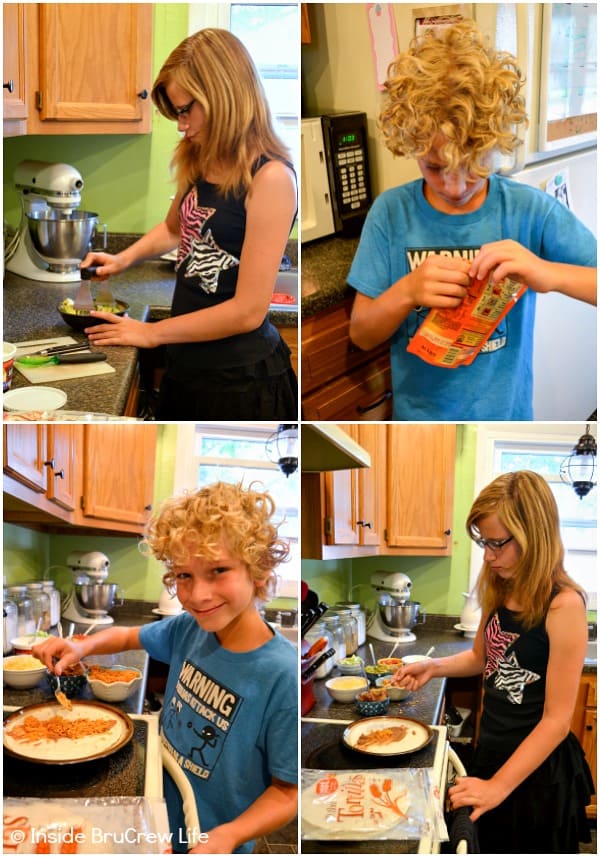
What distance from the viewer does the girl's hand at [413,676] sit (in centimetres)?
123

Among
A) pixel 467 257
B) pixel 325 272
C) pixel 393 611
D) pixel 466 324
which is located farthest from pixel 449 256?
pixel 393 611

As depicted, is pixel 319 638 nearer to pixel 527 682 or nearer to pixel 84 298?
pixel 527 682

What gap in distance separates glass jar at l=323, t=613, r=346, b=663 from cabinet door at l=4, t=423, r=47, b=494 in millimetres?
525

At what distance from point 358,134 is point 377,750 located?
0.98 metres

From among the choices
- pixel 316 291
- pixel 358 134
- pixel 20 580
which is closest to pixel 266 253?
pixel 316 291

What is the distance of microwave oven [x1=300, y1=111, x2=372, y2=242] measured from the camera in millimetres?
1286

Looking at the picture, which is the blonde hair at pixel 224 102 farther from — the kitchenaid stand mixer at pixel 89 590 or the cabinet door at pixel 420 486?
the kitchenaid stand mixer at pixel 89 590

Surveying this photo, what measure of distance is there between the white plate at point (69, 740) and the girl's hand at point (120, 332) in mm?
605

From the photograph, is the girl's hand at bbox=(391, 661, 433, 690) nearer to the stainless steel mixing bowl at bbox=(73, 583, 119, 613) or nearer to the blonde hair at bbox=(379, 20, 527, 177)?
the stainless steel mixing bowl at bbox=(73, 583, 119, 613)

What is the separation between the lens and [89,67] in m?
1.58

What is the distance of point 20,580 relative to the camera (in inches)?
53.9

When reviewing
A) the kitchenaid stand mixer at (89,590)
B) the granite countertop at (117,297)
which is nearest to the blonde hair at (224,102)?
the granite countertop at (117,297)

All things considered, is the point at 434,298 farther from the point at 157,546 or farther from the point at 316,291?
the point at 157,546

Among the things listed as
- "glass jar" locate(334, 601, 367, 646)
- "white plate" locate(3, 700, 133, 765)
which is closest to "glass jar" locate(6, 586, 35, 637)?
"white plate" locate(3, 700, 133, 765)
